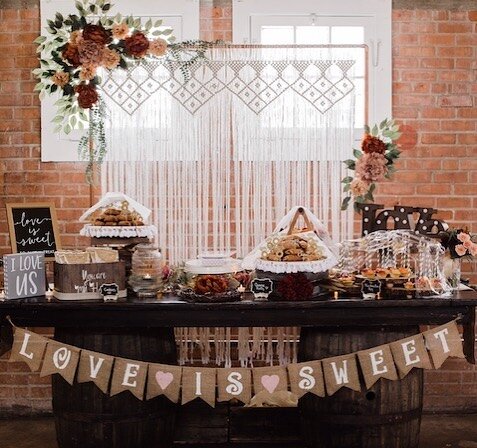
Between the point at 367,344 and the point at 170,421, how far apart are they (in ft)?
3.85

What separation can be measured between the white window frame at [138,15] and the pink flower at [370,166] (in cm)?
152

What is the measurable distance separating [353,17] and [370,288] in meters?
2.30

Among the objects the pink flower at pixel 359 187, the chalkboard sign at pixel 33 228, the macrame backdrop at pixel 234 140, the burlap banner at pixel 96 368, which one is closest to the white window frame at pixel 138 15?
the macrame backdrop at pixel 234 140

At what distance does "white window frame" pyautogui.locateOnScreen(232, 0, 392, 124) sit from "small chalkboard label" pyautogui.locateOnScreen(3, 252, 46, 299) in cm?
226

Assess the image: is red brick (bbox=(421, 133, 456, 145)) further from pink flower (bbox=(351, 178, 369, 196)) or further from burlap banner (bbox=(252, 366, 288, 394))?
burlap banner (bbox=(252, 366, 288, 394))

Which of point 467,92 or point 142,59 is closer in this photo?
point 142,59

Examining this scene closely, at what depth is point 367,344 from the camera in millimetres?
4035

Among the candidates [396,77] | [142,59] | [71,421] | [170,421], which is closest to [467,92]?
[396,77]

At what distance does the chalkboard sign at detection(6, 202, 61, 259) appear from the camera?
14.9 ft

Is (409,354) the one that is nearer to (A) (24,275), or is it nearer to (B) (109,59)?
(A) (24,275)

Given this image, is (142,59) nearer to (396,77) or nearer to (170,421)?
(396,77)

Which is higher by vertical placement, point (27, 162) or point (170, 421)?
point (27, 162)

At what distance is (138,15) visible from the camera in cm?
538

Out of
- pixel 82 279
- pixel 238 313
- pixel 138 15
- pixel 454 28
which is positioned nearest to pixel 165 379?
pixel 238 313
